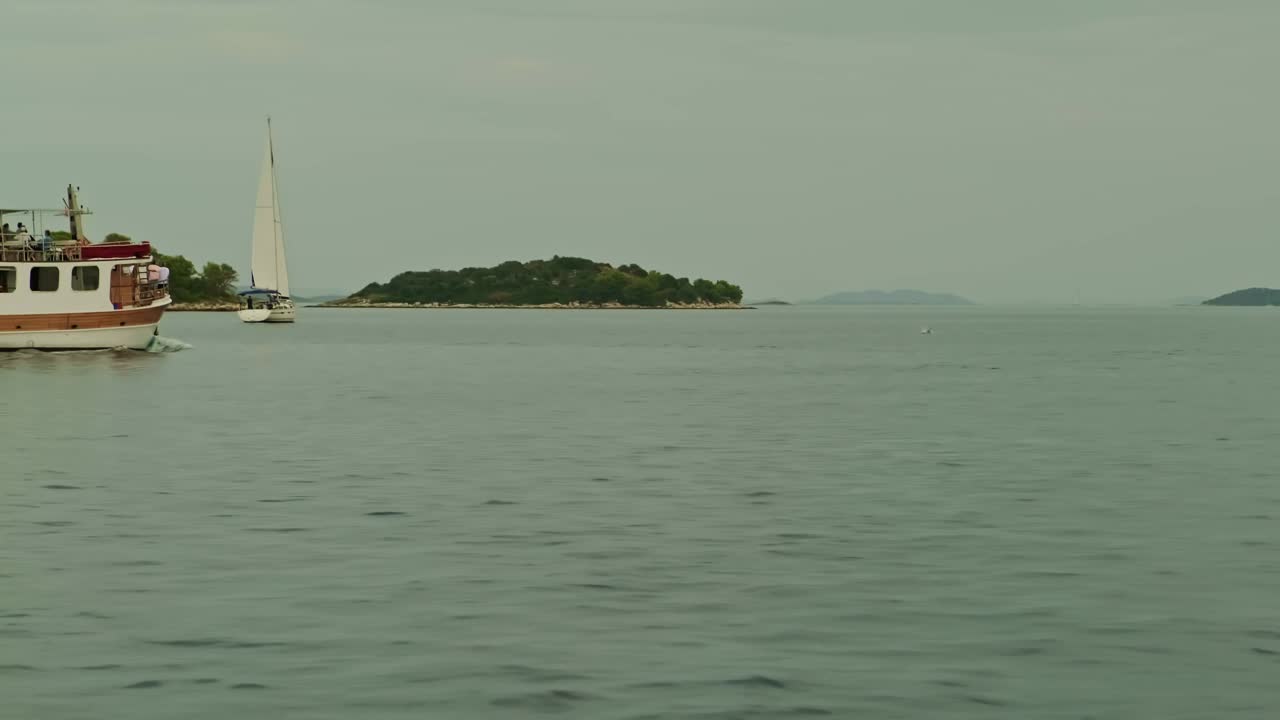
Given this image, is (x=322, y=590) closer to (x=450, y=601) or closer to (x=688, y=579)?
(x=450, y=601)

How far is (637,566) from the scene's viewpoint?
19.8 meters

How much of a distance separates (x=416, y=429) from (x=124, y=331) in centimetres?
5326

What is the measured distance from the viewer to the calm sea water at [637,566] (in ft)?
44.1

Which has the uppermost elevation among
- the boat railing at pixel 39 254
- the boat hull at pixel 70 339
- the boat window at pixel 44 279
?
the boat railing at pixel 39 254

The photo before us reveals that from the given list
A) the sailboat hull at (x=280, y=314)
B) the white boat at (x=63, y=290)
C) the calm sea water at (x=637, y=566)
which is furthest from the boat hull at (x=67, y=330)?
the sailboat hull at (x=280, y=314)

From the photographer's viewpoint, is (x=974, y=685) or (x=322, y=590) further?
(x=322, y=590)

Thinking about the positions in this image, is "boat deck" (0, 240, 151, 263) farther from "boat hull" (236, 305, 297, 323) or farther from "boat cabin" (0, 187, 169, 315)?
"boat hull" (236, 305, 297, 323)

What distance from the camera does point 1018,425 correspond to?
148 ft

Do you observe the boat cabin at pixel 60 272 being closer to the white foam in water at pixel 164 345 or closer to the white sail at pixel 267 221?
the white foam in water at pixel 164 345

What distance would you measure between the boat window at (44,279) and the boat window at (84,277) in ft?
3.40

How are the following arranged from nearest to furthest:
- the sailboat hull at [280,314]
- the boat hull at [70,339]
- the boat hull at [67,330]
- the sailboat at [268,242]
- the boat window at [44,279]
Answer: the boat window at [44,279] < the boat hull at [67,330] < the boat hull at [70,339] < the sailboat at [268,242] < the sailboat hull at [280,314]

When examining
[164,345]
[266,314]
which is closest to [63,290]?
[164,345]

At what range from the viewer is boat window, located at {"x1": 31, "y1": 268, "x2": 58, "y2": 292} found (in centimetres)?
8544

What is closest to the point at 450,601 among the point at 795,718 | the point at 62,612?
the point at 62,612
